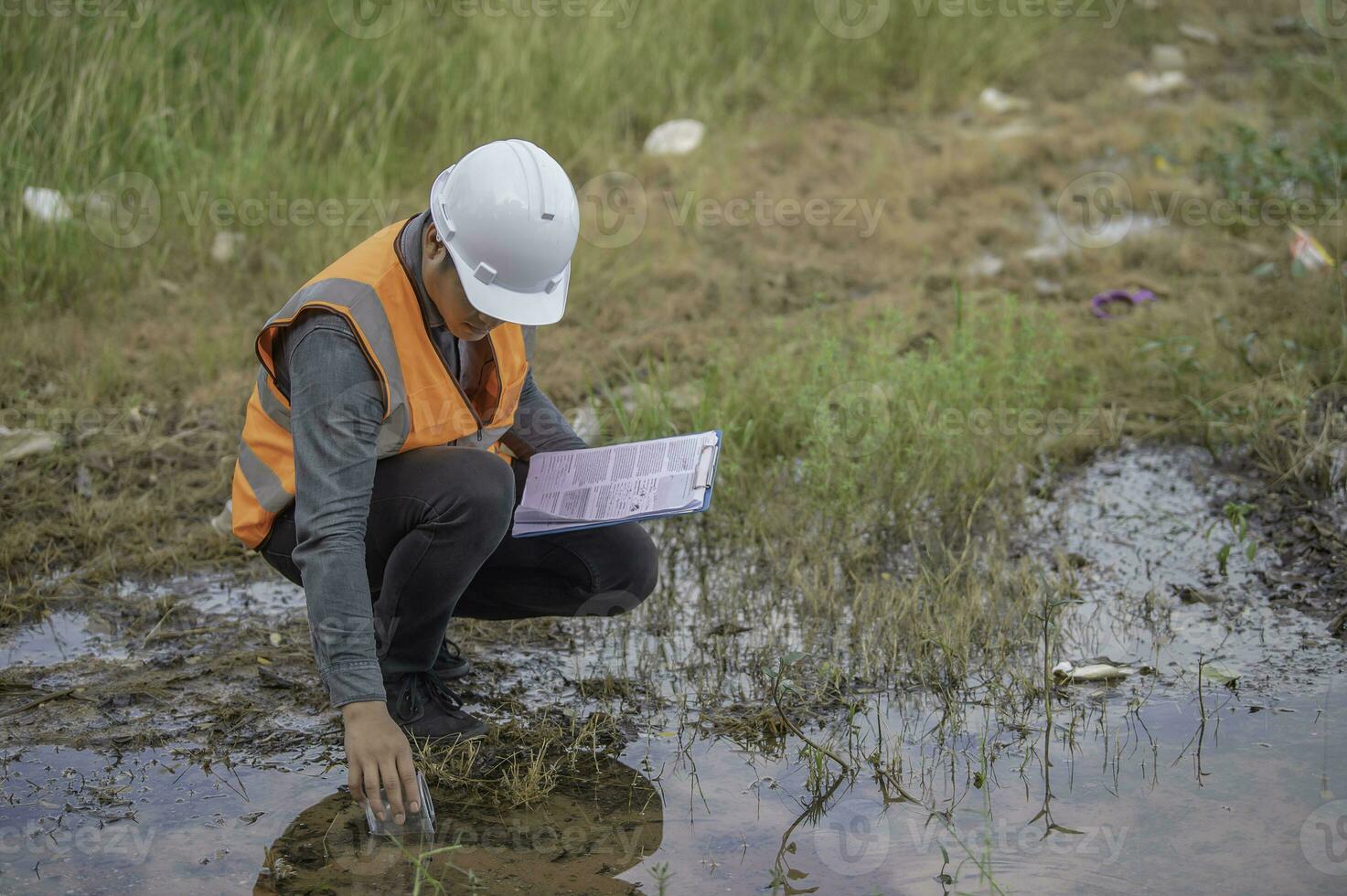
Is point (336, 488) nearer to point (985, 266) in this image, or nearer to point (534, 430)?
point (534, 430)

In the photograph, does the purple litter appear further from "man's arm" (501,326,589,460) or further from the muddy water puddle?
"man's arm" (501,326,589,460)

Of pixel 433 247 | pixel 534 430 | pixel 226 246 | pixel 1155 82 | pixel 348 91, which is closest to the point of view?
pixel 433 247

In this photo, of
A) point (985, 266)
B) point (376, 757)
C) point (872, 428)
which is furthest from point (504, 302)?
point (985, 266)

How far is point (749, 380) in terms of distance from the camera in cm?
412

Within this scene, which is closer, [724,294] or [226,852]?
[226,852]

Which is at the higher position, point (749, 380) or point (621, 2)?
point (621, 2)

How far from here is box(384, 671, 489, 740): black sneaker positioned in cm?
259

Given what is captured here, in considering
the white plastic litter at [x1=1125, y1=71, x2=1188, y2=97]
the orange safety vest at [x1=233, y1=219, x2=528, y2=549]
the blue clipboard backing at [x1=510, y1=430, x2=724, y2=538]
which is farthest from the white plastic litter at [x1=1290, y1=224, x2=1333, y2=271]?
the orange safety vest at [x1=233, y1=219, x2=528, y2=549]

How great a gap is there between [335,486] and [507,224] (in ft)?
1.79

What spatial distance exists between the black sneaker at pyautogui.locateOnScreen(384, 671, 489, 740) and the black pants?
0.04 metres

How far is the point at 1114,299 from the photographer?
4.92m

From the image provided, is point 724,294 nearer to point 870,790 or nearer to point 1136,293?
point 1136,293

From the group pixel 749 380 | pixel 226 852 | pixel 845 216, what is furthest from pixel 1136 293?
pixel 226 852

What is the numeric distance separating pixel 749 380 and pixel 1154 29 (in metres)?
5.53
